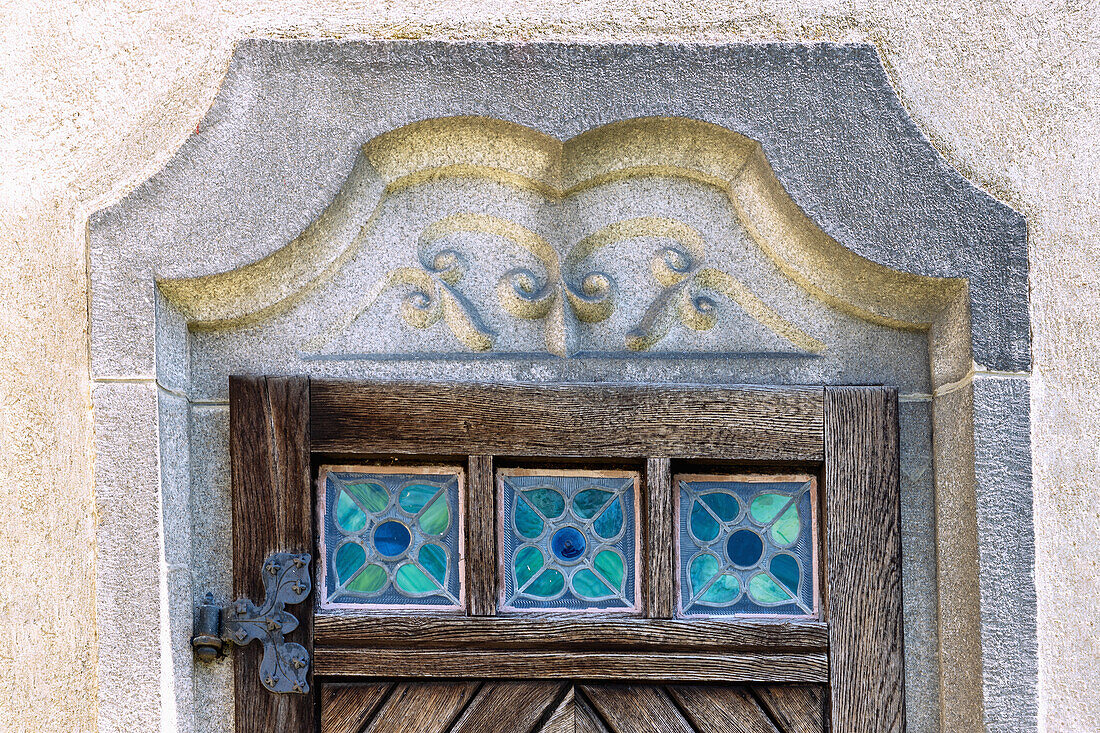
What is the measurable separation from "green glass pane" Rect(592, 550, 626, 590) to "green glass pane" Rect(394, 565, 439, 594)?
1.23 feet

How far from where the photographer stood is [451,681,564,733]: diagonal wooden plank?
7.50 feet

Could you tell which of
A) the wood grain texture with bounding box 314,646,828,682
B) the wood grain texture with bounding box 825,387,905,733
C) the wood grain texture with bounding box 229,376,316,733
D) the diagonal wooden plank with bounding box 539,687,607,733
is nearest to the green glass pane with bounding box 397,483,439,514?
the wood grain texture with bounding box 229,376,316,733

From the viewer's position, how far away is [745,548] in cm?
237

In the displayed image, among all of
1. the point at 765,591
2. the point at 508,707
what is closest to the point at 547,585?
the point at 508,707

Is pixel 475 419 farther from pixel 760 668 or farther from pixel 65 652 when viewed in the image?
pixel 65 652

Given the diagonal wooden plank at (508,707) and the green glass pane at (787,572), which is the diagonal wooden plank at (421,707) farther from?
the green glass pane at (787,572)

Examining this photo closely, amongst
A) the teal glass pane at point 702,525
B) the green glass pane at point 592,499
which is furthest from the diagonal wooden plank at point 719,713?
the green glass pane at point 592,499

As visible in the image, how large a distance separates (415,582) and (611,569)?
1.48ft

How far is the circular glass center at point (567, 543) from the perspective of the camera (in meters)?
2.37

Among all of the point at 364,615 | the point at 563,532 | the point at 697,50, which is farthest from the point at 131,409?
the point at 697,50

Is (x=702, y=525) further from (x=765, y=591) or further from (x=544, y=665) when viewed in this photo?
(x=544, y=665)

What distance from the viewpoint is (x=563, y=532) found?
237cm

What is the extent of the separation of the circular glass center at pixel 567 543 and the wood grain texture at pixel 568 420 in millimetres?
191

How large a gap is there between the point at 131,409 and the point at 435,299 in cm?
71
